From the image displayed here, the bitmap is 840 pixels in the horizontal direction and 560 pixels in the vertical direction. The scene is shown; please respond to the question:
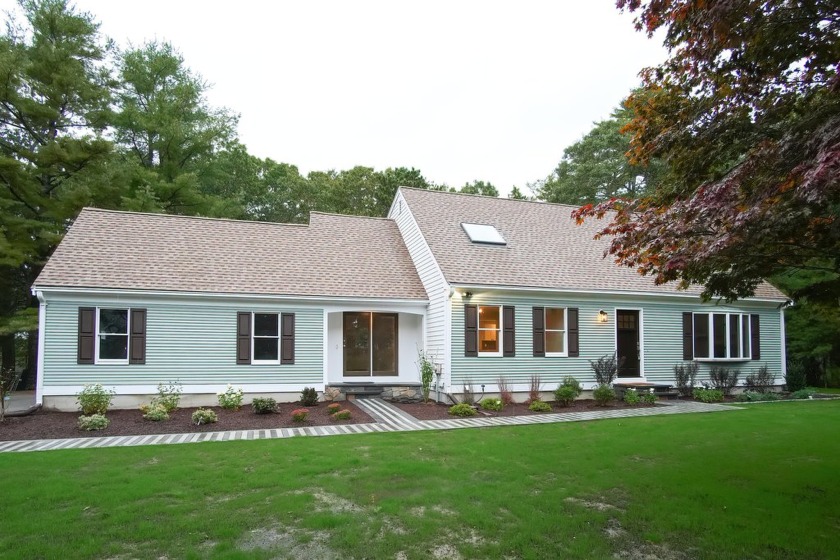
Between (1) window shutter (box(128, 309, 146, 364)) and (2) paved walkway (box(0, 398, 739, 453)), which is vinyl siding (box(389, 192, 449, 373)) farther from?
(1) window shutter (box(128, 309, 146, 364))

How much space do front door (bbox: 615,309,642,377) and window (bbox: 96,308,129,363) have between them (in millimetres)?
13084

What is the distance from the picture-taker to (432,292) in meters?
14.4

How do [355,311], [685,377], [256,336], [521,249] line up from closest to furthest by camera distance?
1. [256,336]
2. [355,311]
3. [685,377]
4. [521,249]

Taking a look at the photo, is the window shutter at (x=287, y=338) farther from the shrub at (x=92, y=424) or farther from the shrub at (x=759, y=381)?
the shrub at (x=759, y=381)

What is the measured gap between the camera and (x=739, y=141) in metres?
5.43

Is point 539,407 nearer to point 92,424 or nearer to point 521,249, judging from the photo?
point 521,249

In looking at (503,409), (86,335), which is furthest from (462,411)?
(86,335)

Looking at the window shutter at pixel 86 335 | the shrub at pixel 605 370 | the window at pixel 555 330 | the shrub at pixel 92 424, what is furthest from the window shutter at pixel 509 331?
the window shutter at pixel 86 335

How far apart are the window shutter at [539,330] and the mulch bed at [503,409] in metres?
1.45

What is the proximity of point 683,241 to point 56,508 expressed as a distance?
6.60 metres

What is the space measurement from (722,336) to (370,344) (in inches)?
418

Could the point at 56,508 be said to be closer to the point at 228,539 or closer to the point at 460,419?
the point at 228,539

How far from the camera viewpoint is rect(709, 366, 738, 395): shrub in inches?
606

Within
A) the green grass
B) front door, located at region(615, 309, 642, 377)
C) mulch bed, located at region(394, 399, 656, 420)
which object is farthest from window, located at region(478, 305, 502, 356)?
the green grass
